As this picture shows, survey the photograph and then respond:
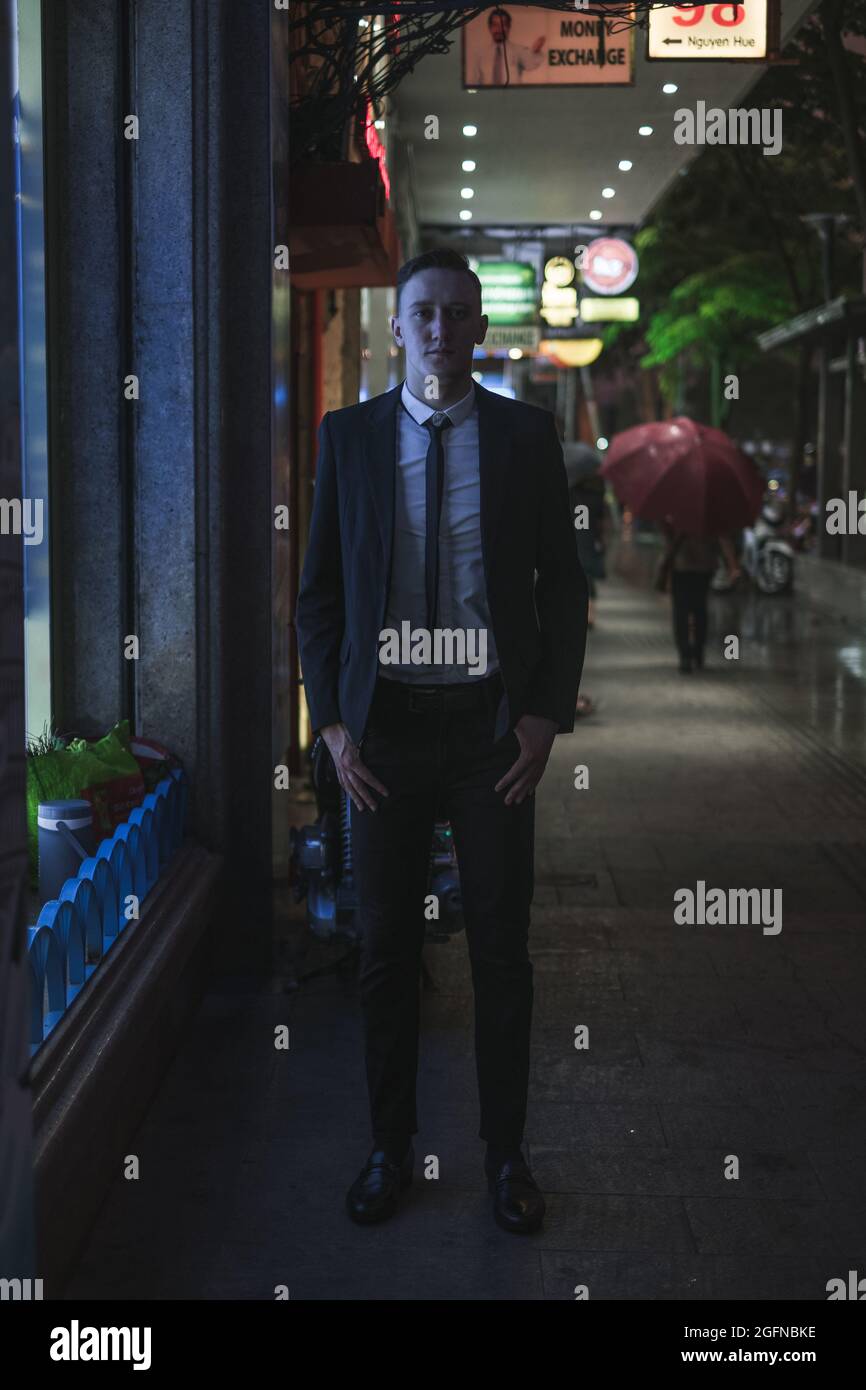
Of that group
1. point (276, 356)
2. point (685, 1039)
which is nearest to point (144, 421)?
point (276, 356)

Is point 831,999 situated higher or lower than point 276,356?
lower

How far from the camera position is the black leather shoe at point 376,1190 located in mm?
4059

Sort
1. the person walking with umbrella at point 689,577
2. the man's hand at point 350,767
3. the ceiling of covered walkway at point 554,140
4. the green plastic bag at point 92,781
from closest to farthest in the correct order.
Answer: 1. the man's hand at point 350,767
2. the green plastic bag at point 92,781
3. the ceiling of covered walkway at point 554,140
4. the person walking with umbrella at point 689,577

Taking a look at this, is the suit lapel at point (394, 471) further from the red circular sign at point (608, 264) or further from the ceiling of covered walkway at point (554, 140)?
the red circular sign at point (608, 264)

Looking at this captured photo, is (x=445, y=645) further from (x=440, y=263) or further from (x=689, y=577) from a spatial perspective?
(x=689, y=577)

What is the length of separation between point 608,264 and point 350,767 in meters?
20.7

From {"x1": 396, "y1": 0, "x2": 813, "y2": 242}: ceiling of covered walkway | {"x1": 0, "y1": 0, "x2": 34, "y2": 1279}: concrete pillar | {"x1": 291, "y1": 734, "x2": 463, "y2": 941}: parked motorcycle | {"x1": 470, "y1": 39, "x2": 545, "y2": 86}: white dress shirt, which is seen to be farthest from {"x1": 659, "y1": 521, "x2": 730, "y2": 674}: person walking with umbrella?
{"x1": 0, "y1": 0, "x2": 34, "y2": 1279}: concrete pillar

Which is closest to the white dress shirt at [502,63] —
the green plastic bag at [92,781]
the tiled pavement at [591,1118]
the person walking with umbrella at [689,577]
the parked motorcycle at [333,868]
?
the person walking with umbrella at [689,577]

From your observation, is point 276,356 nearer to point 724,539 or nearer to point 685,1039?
point 685,1039

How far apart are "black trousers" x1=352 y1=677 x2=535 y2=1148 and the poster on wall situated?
27.1 feet

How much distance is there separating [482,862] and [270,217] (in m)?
2.82

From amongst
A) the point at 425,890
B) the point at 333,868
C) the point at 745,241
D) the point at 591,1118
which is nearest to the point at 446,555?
the point at 425,890

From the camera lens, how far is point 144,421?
5.73 m
